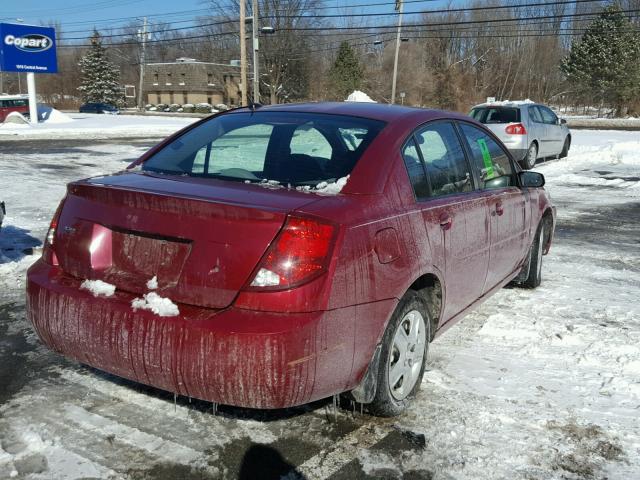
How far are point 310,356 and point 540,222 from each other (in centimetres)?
342

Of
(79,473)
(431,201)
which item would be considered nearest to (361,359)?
(431,201)

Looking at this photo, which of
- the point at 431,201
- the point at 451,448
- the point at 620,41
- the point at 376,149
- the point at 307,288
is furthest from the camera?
the point at 620,41

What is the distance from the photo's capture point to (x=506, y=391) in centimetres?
341

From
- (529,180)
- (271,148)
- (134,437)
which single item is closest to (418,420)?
(134,437)

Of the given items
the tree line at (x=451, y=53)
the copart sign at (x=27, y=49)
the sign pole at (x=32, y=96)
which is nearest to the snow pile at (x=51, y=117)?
the sign pole at (x=32, y=96)

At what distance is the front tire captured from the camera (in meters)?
2.89

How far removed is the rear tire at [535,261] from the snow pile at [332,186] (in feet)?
9.27

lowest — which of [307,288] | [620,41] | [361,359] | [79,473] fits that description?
[79,473]

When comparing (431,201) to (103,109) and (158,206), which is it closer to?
(158,206)

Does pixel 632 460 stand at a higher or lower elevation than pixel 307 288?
lower

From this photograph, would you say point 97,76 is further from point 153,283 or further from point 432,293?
point 153,283

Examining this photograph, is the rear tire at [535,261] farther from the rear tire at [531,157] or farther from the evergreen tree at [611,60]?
the evergreen tree at [611,60]

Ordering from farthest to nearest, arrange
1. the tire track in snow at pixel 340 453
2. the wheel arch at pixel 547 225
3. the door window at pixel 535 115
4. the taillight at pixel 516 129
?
the door window at pixel 535 115, the taillight at pixel 516 129, the wheel arch at pixel 547 225, the tire track in snow at pixel 340 453

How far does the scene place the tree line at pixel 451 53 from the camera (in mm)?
56312
